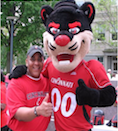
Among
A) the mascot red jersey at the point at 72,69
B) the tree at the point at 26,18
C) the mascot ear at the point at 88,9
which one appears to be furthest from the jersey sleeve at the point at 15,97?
the tree at the point at 26,18

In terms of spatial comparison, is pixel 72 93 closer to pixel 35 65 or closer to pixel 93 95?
pixel 93 95

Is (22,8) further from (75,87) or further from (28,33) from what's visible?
(75,87)

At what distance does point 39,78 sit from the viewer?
2.68 m

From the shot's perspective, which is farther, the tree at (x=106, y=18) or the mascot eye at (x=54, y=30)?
the tree at (x=106, y=18)

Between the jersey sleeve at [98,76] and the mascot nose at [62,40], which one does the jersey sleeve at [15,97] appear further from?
the jersey sleeve at [98,76]

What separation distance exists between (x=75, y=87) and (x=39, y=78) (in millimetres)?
533

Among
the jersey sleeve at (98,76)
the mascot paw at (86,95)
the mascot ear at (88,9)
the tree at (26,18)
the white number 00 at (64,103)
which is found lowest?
the white number 00 at (64,103)

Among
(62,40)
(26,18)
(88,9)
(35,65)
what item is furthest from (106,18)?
(62,40)

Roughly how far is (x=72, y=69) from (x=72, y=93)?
11.5 inches

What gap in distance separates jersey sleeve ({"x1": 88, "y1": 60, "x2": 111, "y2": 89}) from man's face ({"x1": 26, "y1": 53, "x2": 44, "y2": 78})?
675 mm

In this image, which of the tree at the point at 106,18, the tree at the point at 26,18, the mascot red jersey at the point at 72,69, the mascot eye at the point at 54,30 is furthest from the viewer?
the tree at the point at 106,18

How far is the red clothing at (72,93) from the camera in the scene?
2.39m

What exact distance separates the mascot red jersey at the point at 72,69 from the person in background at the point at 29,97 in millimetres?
191

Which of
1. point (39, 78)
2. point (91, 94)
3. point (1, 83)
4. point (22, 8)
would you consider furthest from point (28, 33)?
point (91, 94)
